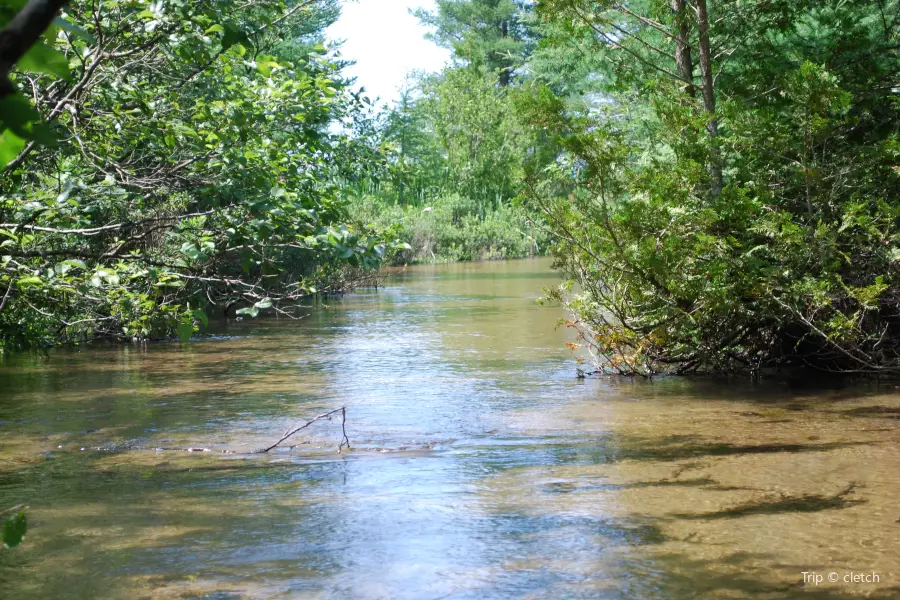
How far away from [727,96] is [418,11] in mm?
52428

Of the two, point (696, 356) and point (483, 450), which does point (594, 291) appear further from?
point (483, 450)

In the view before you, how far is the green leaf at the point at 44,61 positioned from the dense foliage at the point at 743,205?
8602 mm

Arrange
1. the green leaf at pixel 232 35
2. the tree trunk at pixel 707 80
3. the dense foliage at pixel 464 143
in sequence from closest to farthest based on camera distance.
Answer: the green leaf at pixel 232 35 → the tree trunk at pixel 707 80 → the dense foliage at pixel 464 143

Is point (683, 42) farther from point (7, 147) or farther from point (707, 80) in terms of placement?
point (7, 147)

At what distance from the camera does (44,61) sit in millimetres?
1482

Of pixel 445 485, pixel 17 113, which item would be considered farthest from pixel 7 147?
pixel 445 485

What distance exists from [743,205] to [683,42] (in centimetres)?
246

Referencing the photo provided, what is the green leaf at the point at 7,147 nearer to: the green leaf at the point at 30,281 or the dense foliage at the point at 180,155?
the dense foliage at the point at 180,155

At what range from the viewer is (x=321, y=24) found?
43.5 metres

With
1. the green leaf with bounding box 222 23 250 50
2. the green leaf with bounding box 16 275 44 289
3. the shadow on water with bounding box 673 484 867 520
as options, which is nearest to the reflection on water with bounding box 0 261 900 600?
the shadow on water with bounding box 673 484 867 520

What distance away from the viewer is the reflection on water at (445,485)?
5047 mm

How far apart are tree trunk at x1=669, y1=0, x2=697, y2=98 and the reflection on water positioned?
11.2 feet

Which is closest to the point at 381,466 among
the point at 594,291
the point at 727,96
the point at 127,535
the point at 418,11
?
the point at 127,535

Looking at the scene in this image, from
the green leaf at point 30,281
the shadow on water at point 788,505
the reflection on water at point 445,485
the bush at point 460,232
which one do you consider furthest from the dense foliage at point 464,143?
the shadow on water at point 788,505
